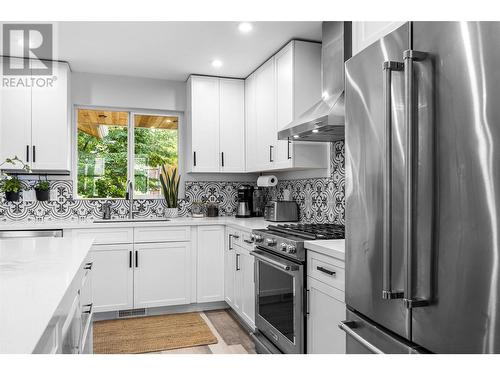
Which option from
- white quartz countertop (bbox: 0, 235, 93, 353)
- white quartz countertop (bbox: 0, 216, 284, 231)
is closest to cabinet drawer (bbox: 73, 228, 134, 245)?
white quartz countertop (bbox: 0, 216, 284, 231)

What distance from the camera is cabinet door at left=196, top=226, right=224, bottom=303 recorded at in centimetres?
396

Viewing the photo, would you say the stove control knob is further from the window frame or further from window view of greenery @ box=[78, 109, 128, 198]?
window view of greenery @ box=[78, 109, 128, 198]

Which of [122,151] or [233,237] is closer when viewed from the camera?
[233,237]

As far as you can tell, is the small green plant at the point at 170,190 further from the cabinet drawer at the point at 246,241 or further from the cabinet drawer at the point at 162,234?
the cabinet drawer at the point at 246,241

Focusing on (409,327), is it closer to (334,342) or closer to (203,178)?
(334,342)

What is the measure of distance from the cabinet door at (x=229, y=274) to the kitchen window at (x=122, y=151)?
1.20 meters

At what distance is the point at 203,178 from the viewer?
461cm

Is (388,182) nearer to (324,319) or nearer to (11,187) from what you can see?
(324,319)

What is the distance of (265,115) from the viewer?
3.81 metres

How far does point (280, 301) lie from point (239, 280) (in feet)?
3.36

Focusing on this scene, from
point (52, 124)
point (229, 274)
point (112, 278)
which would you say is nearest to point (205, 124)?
point (52, 124)

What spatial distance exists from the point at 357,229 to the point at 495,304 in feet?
2.17

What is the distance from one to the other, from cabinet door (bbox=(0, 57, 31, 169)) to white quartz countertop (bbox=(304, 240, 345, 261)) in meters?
2.97
